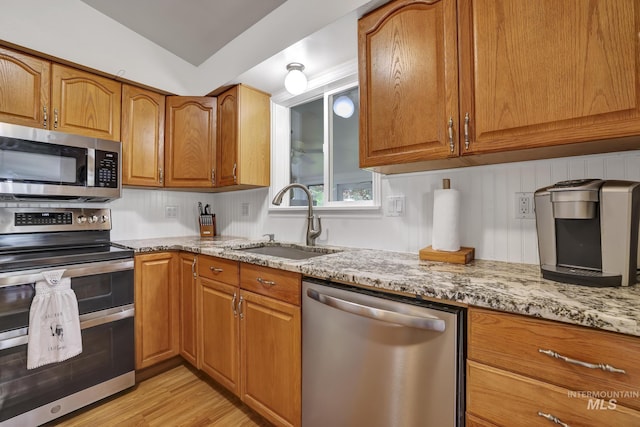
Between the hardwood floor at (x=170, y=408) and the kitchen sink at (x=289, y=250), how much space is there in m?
Answer: 0.92

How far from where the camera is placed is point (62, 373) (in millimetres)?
1478

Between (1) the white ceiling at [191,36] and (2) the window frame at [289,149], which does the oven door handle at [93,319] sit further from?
(1) the white ceiling at [191,36]

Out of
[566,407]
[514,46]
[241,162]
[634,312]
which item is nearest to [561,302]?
[634,312]

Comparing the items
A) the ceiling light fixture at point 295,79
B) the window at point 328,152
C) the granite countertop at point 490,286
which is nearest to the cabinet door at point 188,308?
the granite countertop at point 490,286

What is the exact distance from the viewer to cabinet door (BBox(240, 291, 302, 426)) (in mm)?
1254

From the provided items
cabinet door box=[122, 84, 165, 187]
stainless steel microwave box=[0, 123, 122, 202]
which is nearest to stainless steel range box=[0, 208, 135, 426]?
stainless steel microwave box=[0, 123, 122, 202]

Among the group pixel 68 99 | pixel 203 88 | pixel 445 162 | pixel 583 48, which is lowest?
pixel 445 162

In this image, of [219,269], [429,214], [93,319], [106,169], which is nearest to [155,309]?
[93,319]

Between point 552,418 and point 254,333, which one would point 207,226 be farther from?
point 552,418

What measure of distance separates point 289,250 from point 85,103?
1708 millimetres

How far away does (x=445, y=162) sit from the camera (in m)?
1.27

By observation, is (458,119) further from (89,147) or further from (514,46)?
(89,147)

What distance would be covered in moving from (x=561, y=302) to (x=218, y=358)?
1.71 m

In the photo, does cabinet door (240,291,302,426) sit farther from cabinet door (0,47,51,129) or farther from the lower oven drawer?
cabinet door (0,47,51,129)
